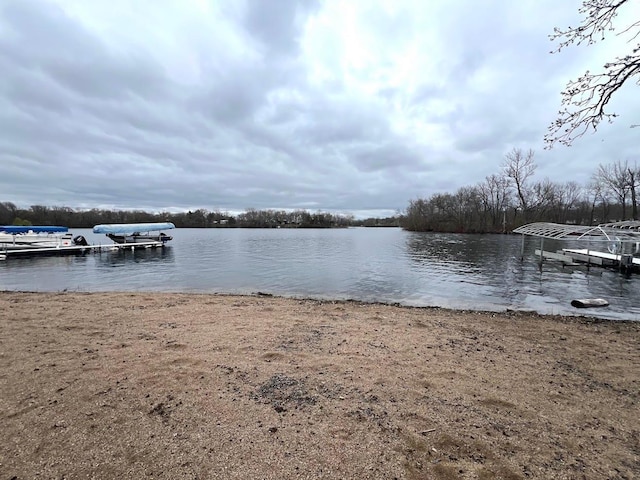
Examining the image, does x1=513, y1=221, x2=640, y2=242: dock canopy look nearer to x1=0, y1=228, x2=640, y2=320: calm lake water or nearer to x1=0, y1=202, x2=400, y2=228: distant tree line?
x1=0, y1=228, x2=640, y2=320: calm lake water

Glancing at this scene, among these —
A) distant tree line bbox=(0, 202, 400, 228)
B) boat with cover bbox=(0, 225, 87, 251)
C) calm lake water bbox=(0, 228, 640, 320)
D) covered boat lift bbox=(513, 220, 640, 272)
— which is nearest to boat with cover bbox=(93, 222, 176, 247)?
boat with cover bbox=(0, 225, 87, 251)

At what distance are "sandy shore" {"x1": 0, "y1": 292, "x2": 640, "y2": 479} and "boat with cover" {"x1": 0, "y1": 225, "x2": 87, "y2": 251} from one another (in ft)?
99.2

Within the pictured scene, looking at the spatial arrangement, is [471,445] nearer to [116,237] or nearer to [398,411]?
[398,411]

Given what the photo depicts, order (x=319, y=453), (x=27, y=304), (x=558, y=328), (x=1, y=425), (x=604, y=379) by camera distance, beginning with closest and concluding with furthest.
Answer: (x=319, y=453) < (x=1, y=425) < (x=604, y=379) < (x=558, y=328) < (x=27, y=304)

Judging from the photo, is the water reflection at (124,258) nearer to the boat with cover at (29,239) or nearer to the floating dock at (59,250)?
the floating dock at (59,250)

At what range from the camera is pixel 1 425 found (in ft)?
9.33

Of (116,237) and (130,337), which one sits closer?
(130,337)

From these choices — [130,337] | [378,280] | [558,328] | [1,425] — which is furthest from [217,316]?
[378,280]

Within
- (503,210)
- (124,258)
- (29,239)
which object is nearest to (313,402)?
(124,258)

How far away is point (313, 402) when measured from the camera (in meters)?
3.40

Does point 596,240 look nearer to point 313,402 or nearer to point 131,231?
point 313,402

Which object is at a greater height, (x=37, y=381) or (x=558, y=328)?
(x=37, y=381)

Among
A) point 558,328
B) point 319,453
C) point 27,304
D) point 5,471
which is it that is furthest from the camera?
point 27,304

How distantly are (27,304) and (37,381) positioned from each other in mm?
6716
